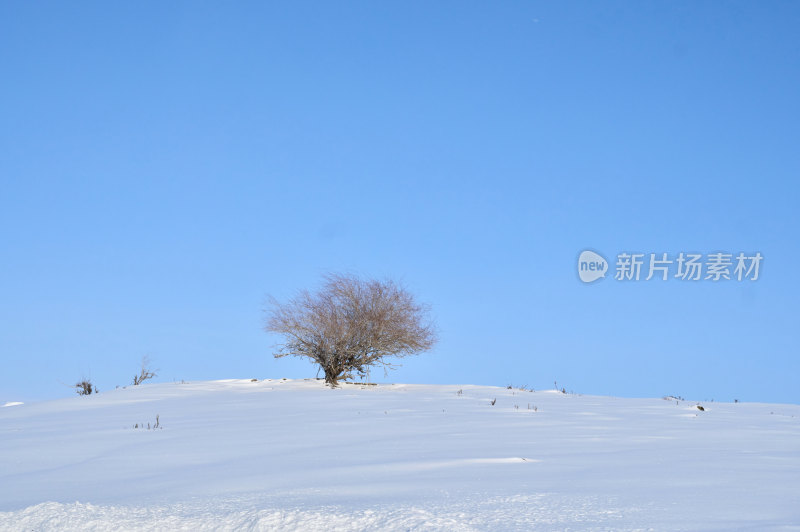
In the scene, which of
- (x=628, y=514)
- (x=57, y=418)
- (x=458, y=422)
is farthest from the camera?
A: (x=57, y=418)

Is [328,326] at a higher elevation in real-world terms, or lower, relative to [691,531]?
higher

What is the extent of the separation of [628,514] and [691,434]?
3886 mm

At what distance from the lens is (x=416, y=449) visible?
556 centimetres

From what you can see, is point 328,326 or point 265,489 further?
point 328,326

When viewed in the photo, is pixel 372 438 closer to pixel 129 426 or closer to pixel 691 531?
pixel 129 426

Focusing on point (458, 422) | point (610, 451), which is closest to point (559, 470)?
point (610, 451)

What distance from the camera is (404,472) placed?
14.4 ft

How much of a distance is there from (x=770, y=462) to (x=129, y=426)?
21.5 ft

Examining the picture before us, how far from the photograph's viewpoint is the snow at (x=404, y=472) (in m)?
3.25

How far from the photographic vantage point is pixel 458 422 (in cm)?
786

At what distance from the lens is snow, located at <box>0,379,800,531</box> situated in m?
3.25

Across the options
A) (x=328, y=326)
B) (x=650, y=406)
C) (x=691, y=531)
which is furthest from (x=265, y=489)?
(x=328, y=326)

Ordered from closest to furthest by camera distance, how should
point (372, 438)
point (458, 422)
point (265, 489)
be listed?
point (265, 489) → point (372, 438) → point (458, 422)

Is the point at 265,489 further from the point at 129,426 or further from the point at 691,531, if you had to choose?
the point at 129,426
